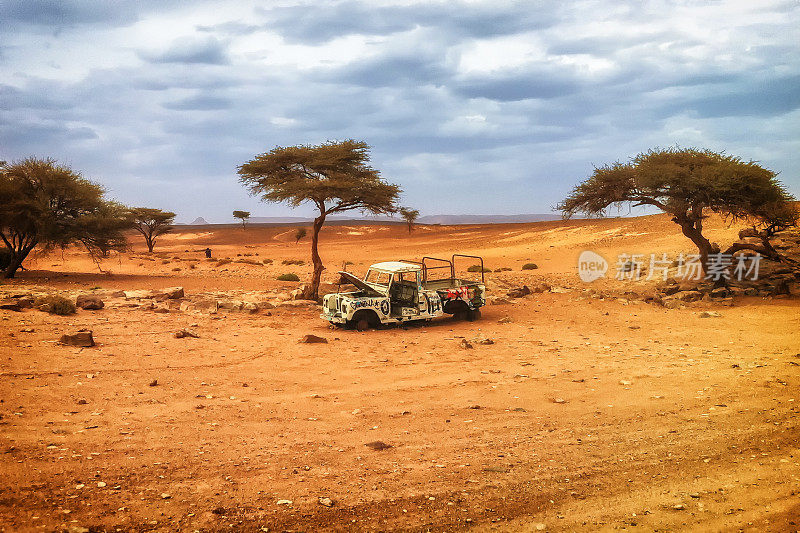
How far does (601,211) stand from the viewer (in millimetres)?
25594

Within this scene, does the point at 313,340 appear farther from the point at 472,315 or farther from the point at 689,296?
the point at 689,296

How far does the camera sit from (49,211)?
29.7 m

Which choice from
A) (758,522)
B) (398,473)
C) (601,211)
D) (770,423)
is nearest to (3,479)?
(398,473)

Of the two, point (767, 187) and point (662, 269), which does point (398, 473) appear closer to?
point (767, 187)

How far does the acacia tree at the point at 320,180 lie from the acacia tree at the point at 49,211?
11703 mm

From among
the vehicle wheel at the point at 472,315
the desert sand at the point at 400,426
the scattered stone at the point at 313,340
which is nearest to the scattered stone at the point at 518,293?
the vehicle wheel at the point at 472,315

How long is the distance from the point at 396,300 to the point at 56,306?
9.83m

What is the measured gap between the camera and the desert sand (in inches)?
214

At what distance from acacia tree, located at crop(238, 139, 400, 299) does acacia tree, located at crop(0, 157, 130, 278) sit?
11.7m

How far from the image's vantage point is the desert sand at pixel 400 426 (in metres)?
5.43

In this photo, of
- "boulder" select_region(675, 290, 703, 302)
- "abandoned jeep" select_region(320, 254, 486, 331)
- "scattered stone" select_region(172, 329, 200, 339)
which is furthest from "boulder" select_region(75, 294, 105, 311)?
"boulder" select_region(675, 290, 703, 302)

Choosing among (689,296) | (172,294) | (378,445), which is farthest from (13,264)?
(689,296)

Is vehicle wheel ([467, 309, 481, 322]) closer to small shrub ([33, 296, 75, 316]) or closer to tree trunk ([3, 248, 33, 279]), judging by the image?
small shrub ([33, 296, 75, 316])

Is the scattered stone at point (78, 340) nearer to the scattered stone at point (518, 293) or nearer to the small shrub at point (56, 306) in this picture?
the small shrub at point (56, 306)
